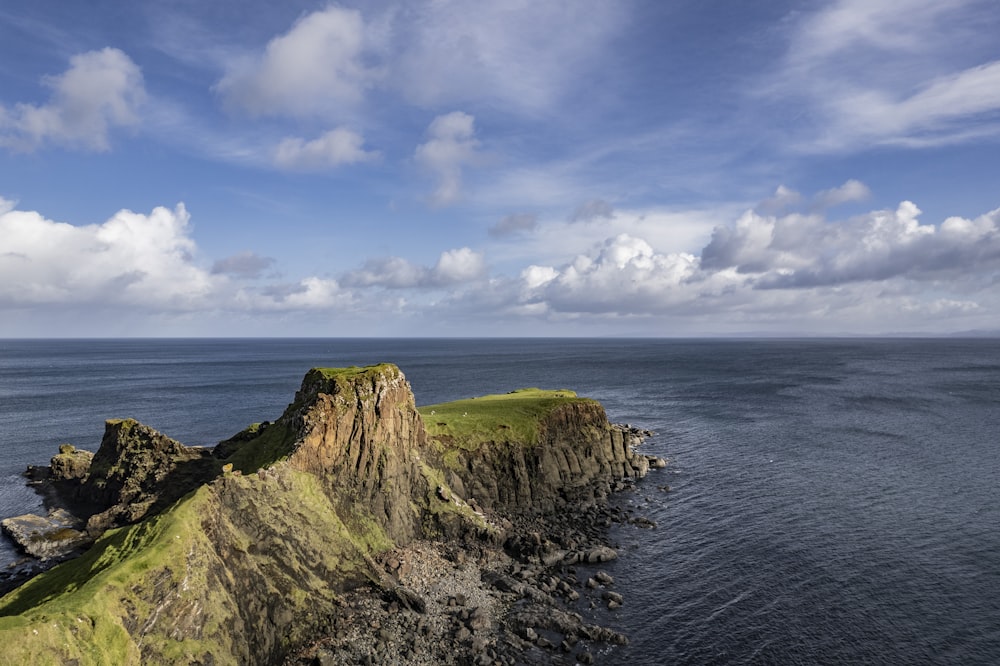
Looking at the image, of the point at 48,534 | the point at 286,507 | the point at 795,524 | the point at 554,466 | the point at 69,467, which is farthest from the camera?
the point at 69,467

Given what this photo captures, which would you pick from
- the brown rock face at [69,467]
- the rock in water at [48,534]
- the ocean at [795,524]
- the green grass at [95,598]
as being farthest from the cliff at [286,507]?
the ocean at [795,524]

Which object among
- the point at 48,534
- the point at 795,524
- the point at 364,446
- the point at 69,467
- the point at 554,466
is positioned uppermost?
the point at 364,446

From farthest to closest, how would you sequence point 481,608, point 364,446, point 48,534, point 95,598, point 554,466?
point 554,466
point 48,534
point 364,446
point 481,608
point 95,598

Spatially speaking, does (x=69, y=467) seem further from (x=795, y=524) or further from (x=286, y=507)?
(x=795, y=524)

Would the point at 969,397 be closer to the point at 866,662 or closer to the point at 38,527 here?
the point at 866,662

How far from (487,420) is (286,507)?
3504 cm

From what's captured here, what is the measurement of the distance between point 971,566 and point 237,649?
63.3 m

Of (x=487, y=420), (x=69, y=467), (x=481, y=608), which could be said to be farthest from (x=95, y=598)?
(x=69, y=467)

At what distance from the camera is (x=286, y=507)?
46531 millimetres

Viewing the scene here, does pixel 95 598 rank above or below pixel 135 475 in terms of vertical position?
above

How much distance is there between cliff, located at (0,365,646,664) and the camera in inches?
1288

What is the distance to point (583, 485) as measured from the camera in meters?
76.2

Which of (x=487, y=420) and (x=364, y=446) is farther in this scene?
(x=487, y=420)

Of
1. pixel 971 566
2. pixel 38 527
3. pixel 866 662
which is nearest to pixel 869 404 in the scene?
pixel 971 566
